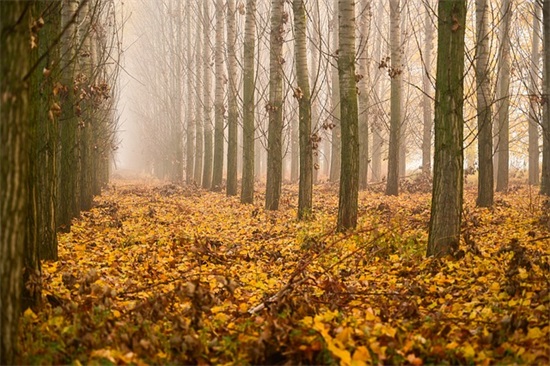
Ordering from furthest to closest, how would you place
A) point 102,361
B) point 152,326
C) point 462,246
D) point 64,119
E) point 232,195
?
point 232,195 < point 64,119 < point 462,246 < point 152,326 < point 102,361

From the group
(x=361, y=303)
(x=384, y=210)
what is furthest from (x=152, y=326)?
(x=384, y=210)

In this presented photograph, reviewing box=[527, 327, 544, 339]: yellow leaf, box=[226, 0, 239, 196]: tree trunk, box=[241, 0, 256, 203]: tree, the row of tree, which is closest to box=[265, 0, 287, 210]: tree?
box=[241, 0, 256, 203]: tree

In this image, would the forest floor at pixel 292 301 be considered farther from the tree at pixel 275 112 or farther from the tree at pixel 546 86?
the tree at pixel 275 112

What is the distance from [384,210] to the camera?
10711 mm

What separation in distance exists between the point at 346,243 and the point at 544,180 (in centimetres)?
733

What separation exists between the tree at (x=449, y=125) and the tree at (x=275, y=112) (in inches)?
240

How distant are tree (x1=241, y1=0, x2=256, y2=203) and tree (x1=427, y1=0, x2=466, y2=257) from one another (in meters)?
8.02

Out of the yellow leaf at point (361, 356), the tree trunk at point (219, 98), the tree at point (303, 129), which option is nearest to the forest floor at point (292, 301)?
the yellow leaf at point (361, 356)

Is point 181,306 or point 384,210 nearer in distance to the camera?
point 181,306

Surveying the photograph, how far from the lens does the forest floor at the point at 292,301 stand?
3.56m

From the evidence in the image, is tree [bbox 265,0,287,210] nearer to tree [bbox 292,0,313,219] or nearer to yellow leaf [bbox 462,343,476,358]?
tree [bbox 292,0,313,219]

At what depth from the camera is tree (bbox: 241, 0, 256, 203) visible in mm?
13828

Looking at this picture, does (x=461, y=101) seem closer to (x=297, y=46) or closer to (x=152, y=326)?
(x=152, y=326)

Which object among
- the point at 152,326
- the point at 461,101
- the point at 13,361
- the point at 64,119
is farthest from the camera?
the point at 64,119
